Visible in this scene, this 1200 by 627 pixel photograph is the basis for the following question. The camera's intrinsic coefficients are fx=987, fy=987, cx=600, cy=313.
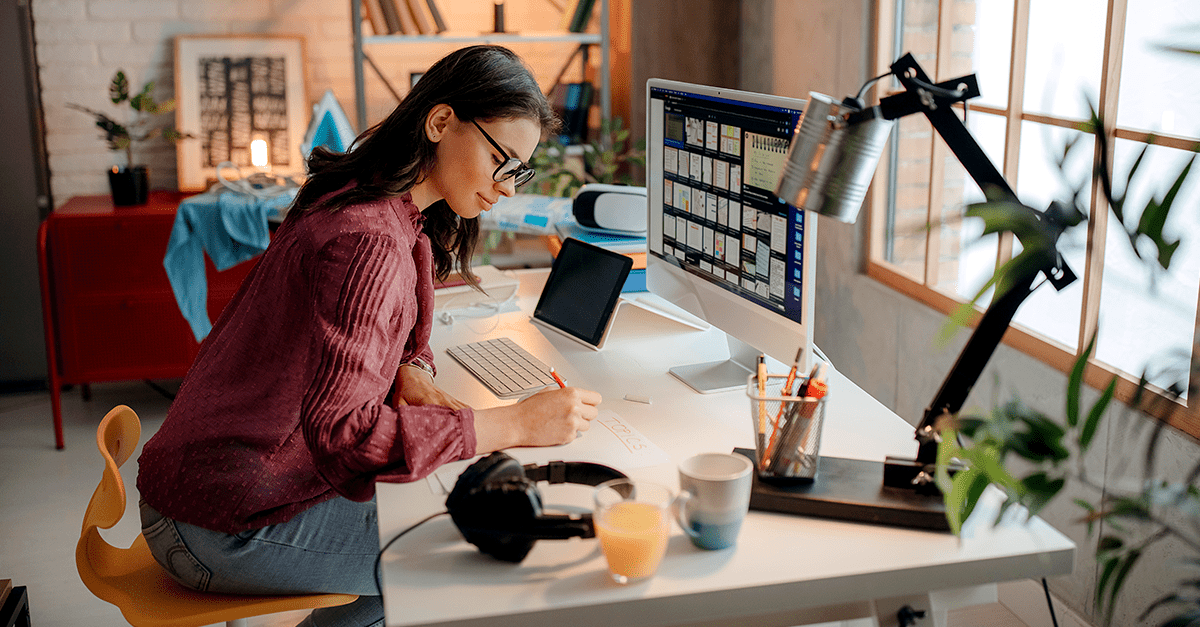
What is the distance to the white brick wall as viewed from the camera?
3775 mm

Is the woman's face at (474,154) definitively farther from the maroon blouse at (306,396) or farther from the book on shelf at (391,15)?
the book on shelf at (391,15)

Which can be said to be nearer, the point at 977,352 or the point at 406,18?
the point at 977,352

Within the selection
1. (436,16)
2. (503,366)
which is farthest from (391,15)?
(503,366)

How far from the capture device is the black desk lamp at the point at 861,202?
1138 mm

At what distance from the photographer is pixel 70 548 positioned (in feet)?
8.79

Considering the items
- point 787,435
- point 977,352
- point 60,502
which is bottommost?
point 60,502

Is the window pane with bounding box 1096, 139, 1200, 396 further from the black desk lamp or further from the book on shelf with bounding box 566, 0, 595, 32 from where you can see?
the book on shelf with bounding box 566, 0, 595, 32

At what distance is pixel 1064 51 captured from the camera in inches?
90.1

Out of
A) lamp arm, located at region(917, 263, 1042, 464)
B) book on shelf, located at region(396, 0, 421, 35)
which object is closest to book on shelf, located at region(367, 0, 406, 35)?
book on shelf, located at region(396, 0, 421, 35)

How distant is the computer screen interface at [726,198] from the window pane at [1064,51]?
0.85 meters

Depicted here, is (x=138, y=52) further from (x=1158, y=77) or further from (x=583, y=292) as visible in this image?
(x=1158, y=77)

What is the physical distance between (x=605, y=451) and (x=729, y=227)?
0.50m

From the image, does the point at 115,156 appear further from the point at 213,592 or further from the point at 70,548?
the point at 213,592

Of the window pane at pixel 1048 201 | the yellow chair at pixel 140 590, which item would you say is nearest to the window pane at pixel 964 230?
the window pane at pixel 1048 201
